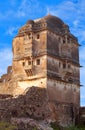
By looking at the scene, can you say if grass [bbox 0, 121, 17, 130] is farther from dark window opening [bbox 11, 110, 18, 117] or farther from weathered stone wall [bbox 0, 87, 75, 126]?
dark window opening [bbox 11, 110, 18, 117]

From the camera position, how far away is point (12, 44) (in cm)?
4181

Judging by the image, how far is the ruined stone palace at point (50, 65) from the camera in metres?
38.2

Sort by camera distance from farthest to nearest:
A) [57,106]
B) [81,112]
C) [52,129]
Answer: [81,112] < [57,106] < [52,129]

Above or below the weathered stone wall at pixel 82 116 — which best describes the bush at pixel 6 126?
below

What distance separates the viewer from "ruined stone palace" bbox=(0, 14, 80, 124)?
125 feet

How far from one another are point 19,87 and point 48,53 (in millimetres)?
4337

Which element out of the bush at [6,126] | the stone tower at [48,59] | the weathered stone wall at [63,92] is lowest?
the bush at [6,126]

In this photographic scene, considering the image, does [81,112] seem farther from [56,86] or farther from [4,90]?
[4,90]

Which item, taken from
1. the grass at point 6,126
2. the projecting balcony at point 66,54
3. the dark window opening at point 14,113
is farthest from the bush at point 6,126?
the projecting balcony at point 66,54

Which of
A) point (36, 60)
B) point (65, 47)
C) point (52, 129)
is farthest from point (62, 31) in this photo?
point (52, 129)

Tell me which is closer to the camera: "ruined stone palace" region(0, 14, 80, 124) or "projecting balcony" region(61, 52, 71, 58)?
"ruined stone palace" region(0, 14, 80, 124)

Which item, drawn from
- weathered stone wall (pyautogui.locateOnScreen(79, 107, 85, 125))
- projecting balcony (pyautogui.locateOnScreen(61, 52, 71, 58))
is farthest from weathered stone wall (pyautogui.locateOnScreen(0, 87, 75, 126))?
projecting balcony (pyautogui.locateOnScreen(61, 52, 71, 58))

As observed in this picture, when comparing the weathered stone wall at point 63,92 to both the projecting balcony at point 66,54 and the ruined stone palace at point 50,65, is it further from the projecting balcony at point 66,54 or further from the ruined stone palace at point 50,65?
the projecting balcony at point 66,54

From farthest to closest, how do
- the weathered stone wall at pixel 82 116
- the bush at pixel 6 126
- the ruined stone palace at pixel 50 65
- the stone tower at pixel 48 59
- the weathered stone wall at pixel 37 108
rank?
the weathered stone wall at pixel 82 116
the stone tower at pixel 48 59
the ruined stone palace at pixel 50 65
the weathered stone wall at pixel 37 108
the bush at pixel 6 126
